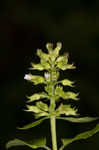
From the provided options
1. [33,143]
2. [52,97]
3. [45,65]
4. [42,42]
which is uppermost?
[42,42]

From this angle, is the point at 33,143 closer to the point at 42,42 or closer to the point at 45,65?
the point at 45,65

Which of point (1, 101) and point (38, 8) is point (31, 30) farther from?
point (1, 101)

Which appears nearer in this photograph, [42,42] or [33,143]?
[33,143]

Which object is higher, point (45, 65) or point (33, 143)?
point (45, 65)

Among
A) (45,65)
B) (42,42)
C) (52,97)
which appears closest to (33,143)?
(52,97)

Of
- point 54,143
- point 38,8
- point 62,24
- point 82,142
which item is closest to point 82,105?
point 82,142

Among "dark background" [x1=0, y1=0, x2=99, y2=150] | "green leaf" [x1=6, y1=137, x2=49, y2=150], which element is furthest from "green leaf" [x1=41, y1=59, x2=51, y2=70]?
"dark background" [x1=0, y1=0, x2=99, y2=150]

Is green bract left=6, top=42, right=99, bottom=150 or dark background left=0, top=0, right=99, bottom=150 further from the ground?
dark background left=0, top=0, right=99, bottom=150

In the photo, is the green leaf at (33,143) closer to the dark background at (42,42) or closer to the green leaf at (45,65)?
the green leaf at (45,65)

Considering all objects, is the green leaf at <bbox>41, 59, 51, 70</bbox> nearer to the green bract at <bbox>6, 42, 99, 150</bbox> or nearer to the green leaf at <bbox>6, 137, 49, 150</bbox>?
the green bract at <bbox>6, 42, 99, 150</bbox>

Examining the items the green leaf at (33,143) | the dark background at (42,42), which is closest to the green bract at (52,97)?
the green leaf at (33,143)
